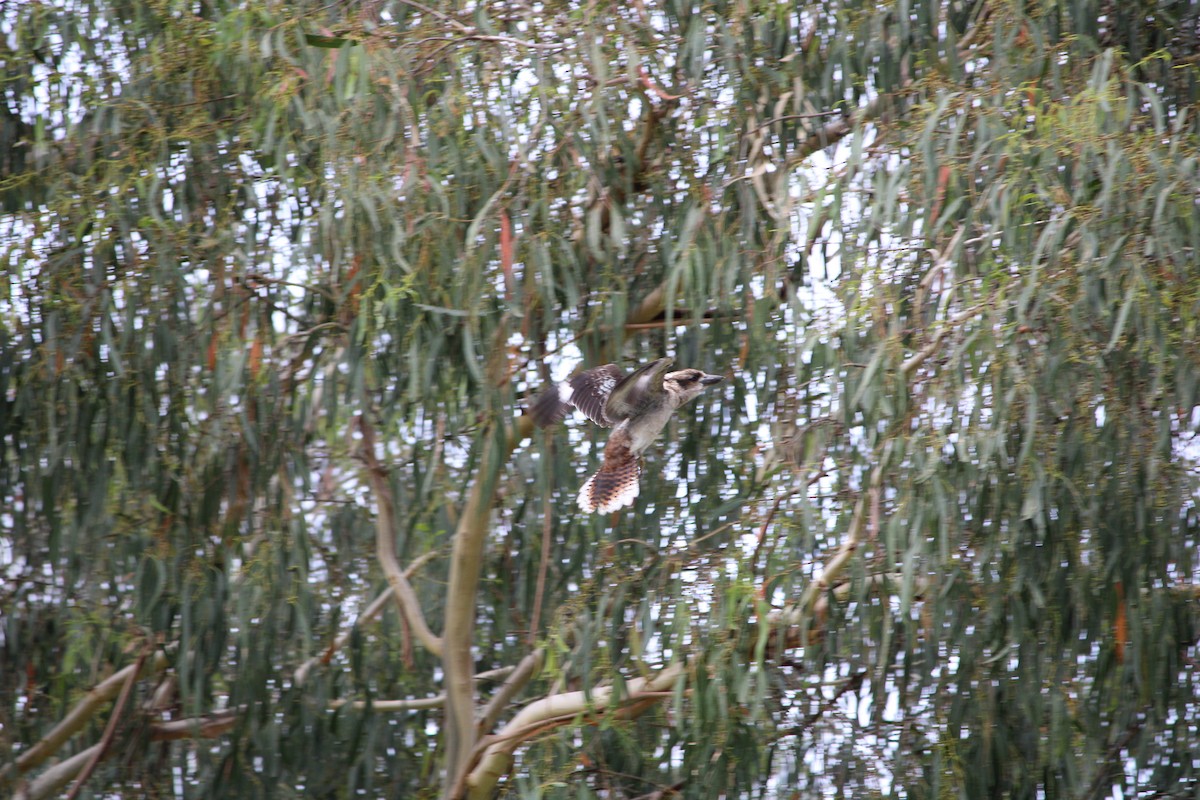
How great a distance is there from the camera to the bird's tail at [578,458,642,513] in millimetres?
3635

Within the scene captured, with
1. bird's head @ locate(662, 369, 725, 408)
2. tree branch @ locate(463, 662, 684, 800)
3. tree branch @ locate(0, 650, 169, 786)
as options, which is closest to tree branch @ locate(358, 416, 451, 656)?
tree branch @ locate(463, 662, 684, 800)

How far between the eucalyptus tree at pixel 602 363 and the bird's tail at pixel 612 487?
13 centimetres

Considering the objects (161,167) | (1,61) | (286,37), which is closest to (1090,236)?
(286,37)

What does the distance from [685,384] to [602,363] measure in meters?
0.28

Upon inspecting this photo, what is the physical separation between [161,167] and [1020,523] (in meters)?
2.19

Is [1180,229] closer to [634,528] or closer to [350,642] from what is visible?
[634,528]

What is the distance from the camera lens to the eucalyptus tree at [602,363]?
3.08 meters

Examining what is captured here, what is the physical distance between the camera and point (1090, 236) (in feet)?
9.73

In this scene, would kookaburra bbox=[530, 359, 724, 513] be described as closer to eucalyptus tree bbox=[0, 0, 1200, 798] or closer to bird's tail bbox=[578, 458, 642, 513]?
bird's tail bbox=[578, 458, 642, 513]

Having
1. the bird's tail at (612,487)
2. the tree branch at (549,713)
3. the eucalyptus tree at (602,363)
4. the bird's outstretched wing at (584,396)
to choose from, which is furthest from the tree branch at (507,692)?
the bird's outstretched wing at (584,396)

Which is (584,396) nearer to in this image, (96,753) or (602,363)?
(602,363)

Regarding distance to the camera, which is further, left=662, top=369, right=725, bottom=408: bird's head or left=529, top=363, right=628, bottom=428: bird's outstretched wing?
left=662, top=369, right=725, bottom=408: bird's head

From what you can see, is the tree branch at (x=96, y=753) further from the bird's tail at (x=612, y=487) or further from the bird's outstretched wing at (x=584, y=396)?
the bird's outstretched wing at (x=584, y=396)

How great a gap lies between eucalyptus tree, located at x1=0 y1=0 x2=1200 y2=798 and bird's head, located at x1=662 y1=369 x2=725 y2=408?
0.36 feet
